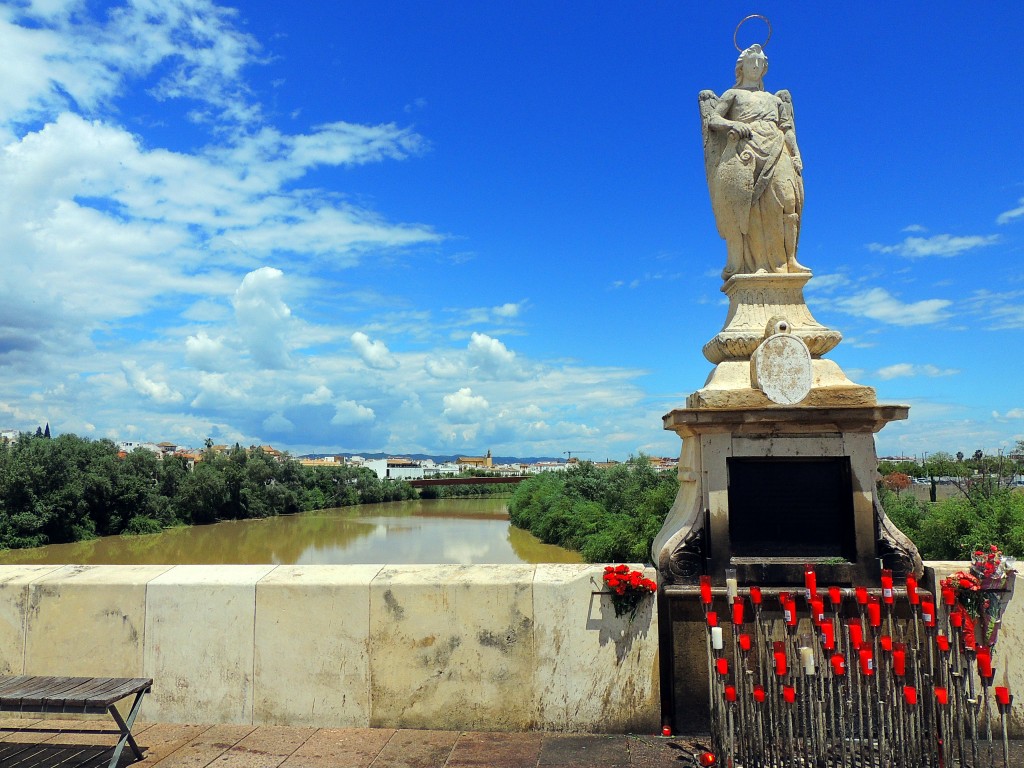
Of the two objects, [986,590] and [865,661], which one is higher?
[986,590]

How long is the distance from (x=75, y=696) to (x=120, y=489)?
1480 inches

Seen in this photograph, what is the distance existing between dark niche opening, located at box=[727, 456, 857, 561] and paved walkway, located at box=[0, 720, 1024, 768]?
1.22m

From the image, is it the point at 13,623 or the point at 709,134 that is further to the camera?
the point at 709,134

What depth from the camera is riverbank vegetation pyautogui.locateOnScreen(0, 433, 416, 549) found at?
32406 mm

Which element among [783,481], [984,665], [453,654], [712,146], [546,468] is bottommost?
[546,468]

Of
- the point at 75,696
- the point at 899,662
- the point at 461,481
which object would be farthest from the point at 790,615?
the point at 461,481

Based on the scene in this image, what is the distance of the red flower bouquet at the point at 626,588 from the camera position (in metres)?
3.88

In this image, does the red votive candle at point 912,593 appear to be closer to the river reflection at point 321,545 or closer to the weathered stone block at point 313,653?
the weathered stone block at point 313,653

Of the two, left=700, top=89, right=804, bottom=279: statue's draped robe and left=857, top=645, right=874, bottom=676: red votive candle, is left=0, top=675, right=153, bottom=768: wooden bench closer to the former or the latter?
left=857, top=645, right=874, bottom=676: red votive candle

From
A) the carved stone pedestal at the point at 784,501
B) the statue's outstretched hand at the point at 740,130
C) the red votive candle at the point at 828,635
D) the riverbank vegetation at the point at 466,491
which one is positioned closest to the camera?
the red votive candle at the point at 828,635

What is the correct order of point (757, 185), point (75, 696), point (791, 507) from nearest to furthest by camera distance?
point (75, 696)
point (791, 507)
point (757, 185)

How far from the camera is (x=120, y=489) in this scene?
36.2m

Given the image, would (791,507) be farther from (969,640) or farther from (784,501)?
(969,640)

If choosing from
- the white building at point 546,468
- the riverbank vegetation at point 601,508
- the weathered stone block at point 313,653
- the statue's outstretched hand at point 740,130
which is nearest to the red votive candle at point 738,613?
the weathered stone block at point 313,653
